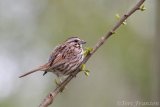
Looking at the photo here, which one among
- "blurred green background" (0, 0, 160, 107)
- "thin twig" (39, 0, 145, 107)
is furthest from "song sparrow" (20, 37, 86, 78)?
"blurred green background" (0, 0, 160, 107)

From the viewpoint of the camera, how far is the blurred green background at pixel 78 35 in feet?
54.2

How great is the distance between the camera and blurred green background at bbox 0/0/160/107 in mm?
16516

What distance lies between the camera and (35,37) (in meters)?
18.4

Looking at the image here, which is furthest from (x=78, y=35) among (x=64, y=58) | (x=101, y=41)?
(x=101, y=41)

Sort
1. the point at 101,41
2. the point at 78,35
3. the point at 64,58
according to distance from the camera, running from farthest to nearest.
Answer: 1. the point at 78,35
2. the point at 64,58
3. the point at 101,41

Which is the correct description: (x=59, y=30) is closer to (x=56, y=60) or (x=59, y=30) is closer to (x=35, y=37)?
(x=35, y=37)

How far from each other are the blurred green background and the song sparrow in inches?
289

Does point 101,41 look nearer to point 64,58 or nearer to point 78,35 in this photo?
point 64,58

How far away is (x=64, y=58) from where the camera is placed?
26.4 ft

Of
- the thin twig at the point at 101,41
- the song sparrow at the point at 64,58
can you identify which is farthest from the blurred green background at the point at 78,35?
the thin twig at the point at 101,41

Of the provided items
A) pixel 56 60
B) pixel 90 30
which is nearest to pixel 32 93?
pixel 90 30

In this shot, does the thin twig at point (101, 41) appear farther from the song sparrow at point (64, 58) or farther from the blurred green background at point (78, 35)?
the blurred green background at point (78, 35)

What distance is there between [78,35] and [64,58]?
9662mm

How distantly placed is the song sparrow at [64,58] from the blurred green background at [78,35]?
7347 mm
